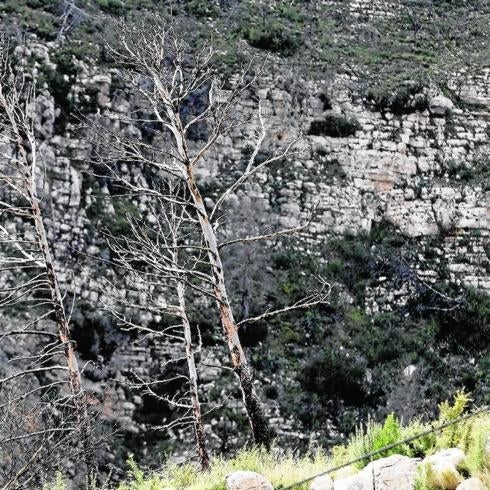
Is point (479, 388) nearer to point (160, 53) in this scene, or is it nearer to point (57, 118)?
point (160, 53)

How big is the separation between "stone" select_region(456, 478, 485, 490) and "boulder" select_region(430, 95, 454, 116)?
1923 cm

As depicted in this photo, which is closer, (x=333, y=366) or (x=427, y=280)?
(x=333, y=366)

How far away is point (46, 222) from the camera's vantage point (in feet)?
53.1

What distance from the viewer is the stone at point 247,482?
539 centimetres

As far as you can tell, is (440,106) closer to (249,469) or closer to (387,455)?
(249,469)

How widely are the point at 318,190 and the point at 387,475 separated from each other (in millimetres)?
15349

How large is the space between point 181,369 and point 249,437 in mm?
2487

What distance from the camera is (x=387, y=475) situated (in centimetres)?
475

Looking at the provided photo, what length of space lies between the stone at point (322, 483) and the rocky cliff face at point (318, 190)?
9333mm

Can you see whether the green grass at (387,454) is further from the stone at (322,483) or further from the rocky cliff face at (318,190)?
the rocky cliff face at (318,190)

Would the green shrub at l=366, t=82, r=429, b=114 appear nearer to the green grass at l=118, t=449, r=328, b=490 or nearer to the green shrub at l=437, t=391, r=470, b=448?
the green grass at l=118, t=449, r=328, b=490

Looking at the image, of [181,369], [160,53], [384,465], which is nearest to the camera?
[384,465]

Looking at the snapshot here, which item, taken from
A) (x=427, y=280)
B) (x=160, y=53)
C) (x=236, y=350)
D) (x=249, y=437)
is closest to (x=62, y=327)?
(x=236, y=350)

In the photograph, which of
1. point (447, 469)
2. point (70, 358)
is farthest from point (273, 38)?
point (447, 469)
